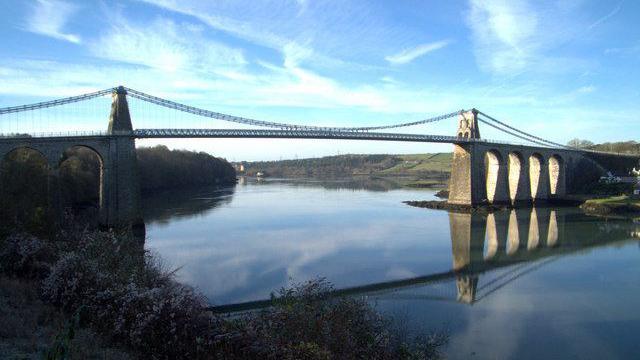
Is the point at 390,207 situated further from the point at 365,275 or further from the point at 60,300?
the point at 60,300

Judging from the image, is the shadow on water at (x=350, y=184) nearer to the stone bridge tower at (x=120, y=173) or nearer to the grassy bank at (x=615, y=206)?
the grassy bank at (x=615, y=206)

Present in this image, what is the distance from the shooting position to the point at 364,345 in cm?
550

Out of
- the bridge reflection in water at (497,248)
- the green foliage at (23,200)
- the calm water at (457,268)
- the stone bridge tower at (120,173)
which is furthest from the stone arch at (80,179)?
the bridge reflection in water at (497,248)

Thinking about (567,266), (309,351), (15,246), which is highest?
(15,246)

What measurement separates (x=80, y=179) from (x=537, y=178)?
30.1 m

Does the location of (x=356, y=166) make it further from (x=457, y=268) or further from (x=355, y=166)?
Answer: (x=457, y=268)

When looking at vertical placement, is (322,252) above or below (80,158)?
below

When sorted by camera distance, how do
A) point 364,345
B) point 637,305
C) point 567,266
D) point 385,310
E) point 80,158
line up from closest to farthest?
point 364,345 < point 385,310 < point 637,305 < point 567,266 < point 80,158

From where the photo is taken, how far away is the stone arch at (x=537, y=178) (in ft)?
113

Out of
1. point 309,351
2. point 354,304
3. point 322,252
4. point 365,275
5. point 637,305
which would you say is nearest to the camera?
point 309,351

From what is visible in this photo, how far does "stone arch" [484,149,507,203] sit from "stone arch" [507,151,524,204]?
1.28 metres

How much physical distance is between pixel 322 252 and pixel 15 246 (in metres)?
8.93

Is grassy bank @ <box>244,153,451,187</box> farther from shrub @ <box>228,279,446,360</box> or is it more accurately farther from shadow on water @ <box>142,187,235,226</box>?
shrub @ <box>228,279,446,360</box>

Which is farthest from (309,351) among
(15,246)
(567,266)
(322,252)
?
A: (567,266)
